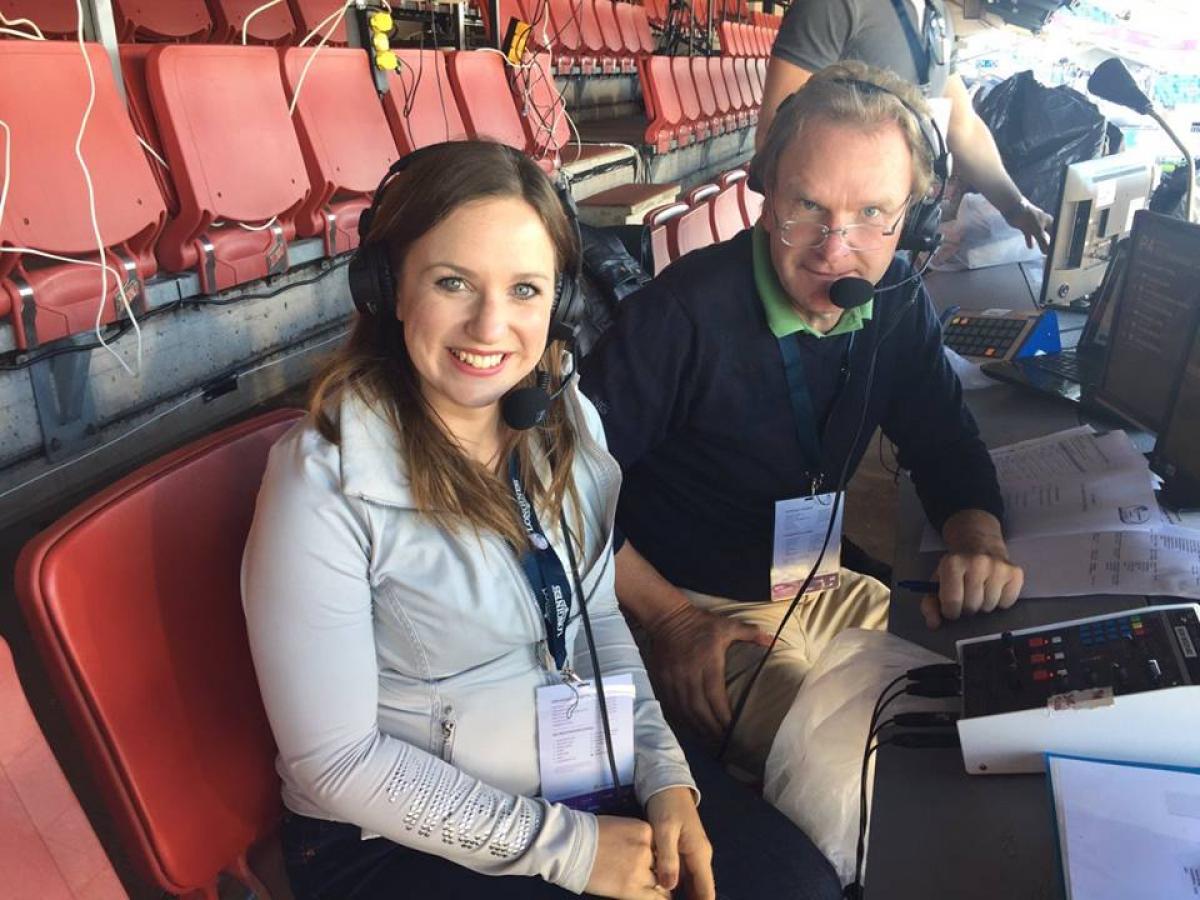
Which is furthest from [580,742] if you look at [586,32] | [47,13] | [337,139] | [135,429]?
[586,32]

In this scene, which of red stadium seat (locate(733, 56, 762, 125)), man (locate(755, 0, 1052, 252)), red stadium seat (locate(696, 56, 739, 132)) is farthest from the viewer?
red stadium seat (locate(733, 56, 762, 125))

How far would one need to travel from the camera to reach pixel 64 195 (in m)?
1.98

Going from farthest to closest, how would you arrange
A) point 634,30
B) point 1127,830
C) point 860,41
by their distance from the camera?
1. point 634,30
2. point 860,41
3. point 1127,830

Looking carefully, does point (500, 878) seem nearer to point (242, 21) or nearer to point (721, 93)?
point (242, 21)

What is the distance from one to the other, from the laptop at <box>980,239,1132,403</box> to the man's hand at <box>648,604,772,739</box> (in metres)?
0.81

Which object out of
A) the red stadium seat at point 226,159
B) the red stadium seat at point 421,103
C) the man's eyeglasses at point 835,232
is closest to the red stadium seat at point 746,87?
the red stadium seat at point 421,103

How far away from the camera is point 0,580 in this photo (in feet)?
6.07

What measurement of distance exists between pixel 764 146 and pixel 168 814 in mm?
1221

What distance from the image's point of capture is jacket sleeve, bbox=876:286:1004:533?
131cm

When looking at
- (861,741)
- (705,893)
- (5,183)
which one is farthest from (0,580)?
(861,741)

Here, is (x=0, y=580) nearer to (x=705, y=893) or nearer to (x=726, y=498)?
(x=726, y=498)

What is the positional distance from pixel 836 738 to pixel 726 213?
9.00 ft

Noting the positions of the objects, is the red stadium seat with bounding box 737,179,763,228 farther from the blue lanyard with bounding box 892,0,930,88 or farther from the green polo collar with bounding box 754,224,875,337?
the green polo collar with bounding box 754,224,875,337

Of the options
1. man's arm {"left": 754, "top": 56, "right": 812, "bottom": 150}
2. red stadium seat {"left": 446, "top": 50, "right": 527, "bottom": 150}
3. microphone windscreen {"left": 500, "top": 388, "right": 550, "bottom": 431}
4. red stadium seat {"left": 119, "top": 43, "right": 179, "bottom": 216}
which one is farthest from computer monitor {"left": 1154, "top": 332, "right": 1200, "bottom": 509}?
red stadium seat {"left": 446, "top": 50, "right": 527, "bottom": 150}
